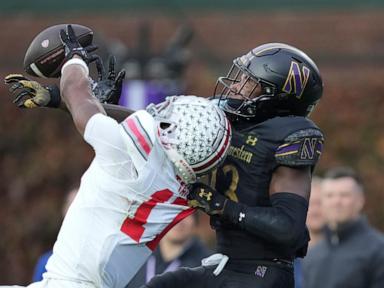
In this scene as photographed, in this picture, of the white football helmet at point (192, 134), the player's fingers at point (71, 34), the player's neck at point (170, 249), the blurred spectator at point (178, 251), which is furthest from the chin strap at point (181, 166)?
the player's neck at point (170, 249)

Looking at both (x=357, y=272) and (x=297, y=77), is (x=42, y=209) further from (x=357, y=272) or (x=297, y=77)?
(x=297, y=77)

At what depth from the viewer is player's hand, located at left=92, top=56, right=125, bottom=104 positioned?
500 centimetres

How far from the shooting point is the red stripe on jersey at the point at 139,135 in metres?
4.51

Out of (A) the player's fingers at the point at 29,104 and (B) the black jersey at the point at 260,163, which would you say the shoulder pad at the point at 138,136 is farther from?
(B) the black jersey at the point at 260,163

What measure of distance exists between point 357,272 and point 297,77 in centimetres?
256

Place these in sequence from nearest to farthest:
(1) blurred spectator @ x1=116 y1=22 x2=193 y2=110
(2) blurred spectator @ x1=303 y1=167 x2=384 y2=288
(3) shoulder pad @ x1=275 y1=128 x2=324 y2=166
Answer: (3) shoulder pad @ x1=275 y1=128 x2=324 y2=166 < (2) blurred spectator @ x1=303 y1=167 x2=384 y2=288 < (1) blurred spectator @ x1=116 y1=22 x2=193 y2=110

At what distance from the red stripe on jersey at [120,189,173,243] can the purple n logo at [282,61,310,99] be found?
81 centimetres

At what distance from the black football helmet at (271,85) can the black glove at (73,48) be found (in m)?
0.65

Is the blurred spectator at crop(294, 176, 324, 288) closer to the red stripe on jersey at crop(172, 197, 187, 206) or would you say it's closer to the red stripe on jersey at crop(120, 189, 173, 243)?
the red stripe on jersey at crop(172, 197, 187, 206)

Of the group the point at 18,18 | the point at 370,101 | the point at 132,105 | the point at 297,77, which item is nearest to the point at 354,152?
the point at 370,101

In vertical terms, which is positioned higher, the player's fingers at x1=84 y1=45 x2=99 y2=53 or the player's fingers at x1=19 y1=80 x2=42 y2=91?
the player's fingers at x1=84 y1=45 x2=99 y2=53

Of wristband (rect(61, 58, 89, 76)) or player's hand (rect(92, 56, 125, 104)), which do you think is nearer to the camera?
wristband (rect(61, 58, 89, 76))

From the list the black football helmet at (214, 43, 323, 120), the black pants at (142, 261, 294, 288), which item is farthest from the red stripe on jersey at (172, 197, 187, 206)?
the black football helmet at (214, 43, 323, 120)

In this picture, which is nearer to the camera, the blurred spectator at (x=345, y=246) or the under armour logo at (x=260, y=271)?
the under armour logo at (x=260, y=271)
